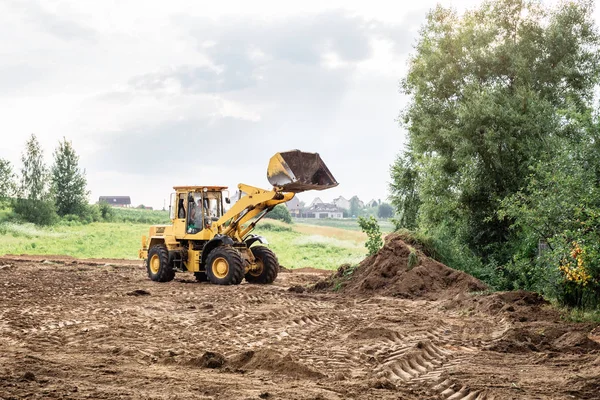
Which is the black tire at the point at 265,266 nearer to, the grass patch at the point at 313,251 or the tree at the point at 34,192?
the grass patch at the point at 313,251

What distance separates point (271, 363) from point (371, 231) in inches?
552

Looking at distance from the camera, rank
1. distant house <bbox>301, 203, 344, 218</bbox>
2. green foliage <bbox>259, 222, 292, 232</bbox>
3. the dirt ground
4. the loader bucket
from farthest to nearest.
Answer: distant house <bbox>301, 203, 344, 218</bbox> → green foliage <bbox>259, 222, 292, 232</bbox> → the loader bucket → the dirt ground

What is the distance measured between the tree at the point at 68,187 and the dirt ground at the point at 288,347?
4515 centimetres

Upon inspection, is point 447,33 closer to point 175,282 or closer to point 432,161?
point 432,161

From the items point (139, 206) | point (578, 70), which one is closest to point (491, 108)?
point (578, 70)

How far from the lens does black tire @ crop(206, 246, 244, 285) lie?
62.6ft

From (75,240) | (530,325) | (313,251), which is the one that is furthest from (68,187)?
(530,325)

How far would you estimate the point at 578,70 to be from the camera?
2734cm

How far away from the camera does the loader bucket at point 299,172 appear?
61.9 ft

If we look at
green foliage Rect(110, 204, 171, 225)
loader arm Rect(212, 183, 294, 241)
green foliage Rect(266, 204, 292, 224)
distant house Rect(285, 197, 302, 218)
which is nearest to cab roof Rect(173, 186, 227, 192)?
loader arm Rect(212, 183, 294, 241)

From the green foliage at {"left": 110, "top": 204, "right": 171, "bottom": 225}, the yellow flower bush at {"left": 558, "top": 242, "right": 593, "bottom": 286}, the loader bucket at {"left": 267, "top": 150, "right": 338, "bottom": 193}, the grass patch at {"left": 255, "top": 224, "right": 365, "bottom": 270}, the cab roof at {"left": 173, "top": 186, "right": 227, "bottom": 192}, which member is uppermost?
the loader bucket at {"left": 267, "top": 150, "right": 338, "bottom": 193}

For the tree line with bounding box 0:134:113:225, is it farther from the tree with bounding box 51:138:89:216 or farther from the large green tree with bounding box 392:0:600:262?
the large green tree with bounding box 392:0:600:262

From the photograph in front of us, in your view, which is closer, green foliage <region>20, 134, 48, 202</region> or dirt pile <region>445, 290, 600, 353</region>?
dirt pile <region>445, 290, 600, 353</region>

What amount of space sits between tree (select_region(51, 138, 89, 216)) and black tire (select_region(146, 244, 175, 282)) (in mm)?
40762
